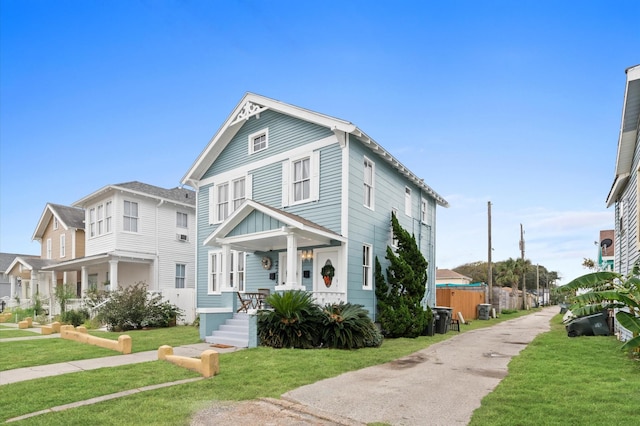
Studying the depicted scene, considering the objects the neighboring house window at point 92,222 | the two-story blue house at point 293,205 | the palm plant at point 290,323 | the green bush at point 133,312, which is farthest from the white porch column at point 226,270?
the neighboring house window at point 92,222

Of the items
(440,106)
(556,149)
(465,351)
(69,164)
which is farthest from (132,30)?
(556,149)

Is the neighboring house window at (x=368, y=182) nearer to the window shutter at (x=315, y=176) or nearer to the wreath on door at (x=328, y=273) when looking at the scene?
the window shutter at (x=315, y=176)

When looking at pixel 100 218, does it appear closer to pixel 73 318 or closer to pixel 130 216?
pixel 130 216

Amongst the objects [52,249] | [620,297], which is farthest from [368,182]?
[52,249]

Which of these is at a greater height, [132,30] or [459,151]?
[132,30]

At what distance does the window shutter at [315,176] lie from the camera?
579 inches

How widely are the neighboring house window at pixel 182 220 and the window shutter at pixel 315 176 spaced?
43.6 ft

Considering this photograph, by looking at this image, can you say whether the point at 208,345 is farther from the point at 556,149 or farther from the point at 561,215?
the point at 561,215

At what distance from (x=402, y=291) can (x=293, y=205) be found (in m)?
4.98

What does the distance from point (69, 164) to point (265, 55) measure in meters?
12.6

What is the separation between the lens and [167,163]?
81.3ft

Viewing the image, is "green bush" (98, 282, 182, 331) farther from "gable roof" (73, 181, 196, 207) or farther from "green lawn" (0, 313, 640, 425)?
"green lawn" (0, 313, 640, 425)

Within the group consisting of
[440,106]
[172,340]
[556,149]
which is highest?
[440,106]

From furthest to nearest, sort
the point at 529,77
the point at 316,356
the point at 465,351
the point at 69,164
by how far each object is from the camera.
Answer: the point at 69,164
the point at 529,77
the point at 465,351
the point at 316,356
